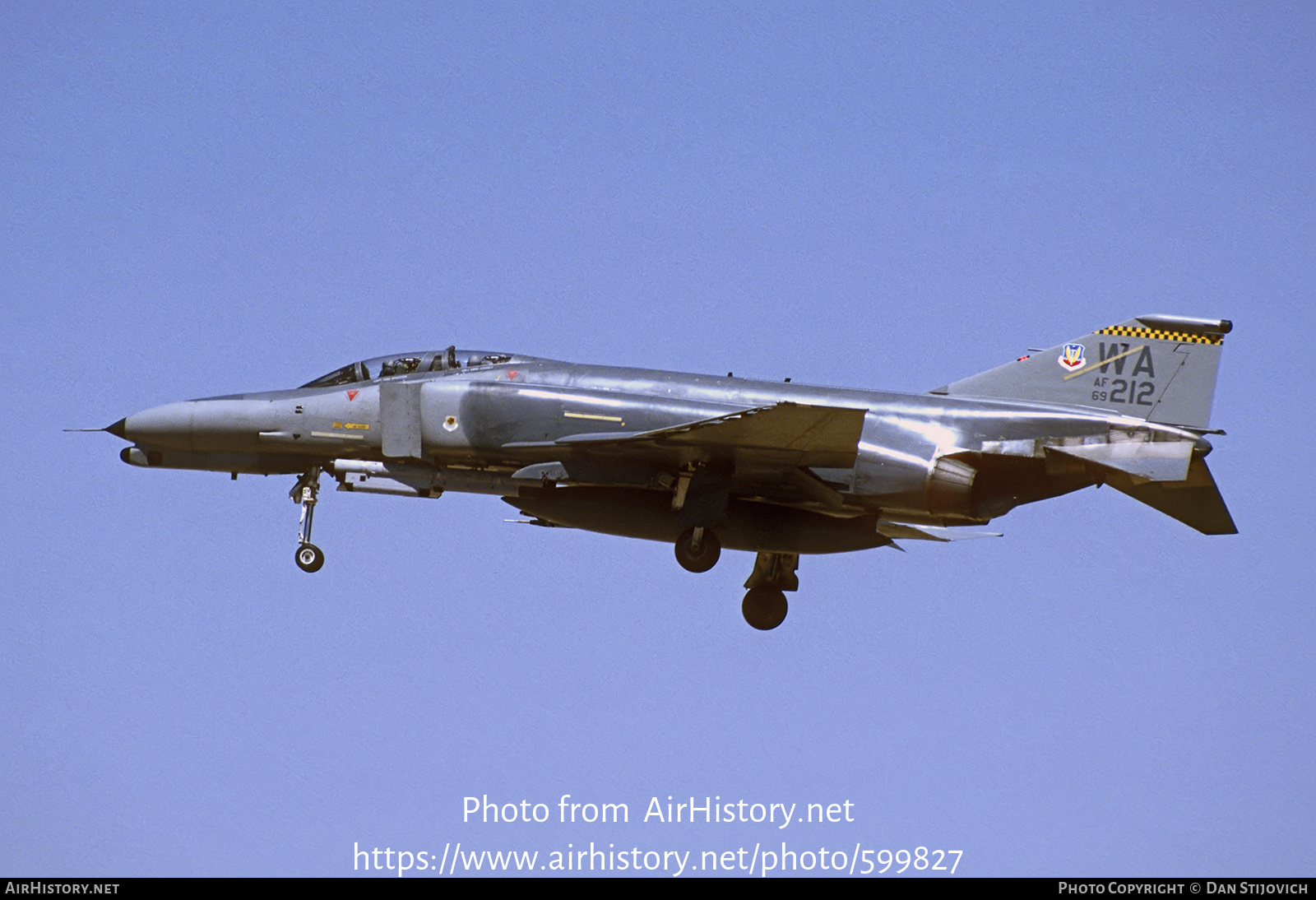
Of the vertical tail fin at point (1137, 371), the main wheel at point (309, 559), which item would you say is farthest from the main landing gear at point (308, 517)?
the vertical tail fin at point (1137, 371)

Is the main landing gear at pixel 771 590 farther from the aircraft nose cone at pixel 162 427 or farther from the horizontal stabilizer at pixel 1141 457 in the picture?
the aircraft nose cone at pixel 162 427

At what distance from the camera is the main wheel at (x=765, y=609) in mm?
23109

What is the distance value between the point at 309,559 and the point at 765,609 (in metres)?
6.14

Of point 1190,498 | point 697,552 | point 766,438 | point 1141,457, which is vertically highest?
point 766,438

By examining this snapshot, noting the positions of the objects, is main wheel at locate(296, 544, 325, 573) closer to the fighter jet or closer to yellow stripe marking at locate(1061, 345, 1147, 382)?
the fighter jet

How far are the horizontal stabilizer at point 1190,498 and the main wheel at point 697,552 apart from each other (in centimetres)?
486

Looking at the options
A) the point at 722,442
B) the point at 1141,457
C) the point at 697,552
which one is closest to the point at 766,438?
the point at 722,442

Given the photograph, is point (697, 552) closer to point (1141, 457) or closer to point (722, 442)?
point (722, 442)

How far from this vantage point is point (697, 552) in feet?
68.4

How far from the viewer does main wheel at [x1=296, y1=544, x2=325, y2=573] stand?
21.5 metres
